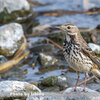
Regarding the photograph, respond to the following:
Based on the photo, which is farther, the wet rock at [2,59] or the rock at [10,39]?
the rock at [10,39]

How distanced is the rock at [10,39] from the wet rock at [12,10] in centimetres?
268

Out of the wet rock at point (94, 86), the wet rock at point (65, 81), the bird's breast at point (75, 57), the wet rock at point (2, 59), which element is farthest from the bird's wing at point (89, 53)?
the wet rock at point (2, 59)

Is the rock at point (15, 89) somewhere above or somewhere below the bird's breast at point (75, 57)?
below

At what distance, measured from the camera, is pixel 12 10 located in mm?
13258

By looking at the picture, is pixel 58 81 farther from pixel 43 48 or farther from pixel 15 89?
pixel 43 48

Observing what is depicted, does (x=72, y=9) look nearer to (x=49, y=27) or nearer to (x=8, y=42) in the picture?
(x=49, y=27)

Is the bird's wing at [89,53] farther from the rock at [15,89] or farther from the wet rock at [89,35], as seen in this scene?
the wet rock at [89,35]

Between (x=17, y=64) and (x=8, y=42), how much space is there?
39.8 inches

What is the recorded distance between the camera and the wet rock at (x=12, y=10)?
1303cm

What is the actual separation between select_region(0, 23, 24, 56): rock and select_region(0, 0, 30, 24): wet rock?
8.79ft

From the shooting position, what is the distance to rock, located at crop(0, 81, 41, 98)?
256 inches

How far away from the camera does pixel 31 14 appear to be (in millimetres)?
14023

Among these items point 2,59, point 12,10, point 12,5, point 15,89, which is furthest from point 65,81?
point 12,5

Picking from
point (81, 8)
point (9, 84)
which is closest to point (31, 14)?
point (81, 8)
